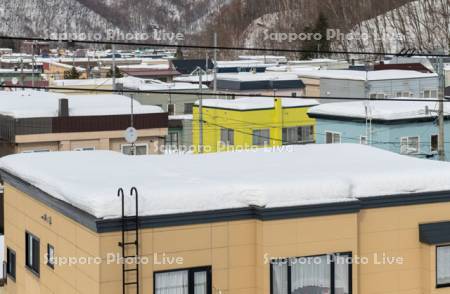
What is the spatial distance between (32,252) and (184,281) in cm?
293

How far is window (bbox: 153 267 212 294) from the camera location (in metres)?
12.5

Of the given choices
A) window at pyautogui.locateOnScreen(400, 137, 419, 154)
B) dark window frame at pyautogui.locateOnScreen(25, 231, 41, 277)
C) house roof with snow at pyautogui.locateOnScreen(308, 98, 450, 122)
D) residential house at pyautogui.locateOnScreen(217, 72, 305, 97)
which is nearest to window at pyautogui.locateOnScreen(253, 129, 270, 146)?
house roof with snow at pyautogui.locateOnScreen(308, 98, 450, 122)

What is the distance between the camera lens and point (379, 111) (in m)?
32.8

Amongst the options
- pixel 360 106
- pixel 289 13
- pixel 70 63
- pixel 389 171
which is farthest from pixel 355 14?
pixel 389 171

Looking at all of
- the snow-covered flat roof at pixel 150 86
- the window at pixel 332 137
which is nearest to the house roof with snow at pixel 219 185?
the window at pixel 332 137

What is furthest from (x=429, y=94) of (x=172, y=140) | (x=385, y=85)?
(x=172, y=140)

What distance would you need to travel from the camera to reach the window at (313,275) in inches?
515

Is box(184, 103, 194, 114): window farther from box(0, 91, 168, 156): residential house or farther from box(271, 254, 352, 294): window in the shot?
box(271, 254, 352, 294): window

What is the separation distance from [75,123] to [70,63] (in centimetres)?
5820

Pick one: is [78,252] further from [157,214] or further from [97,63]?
[97,63]

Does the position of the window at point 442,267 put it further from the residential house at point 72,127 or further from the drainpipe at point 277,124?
the drainpipe at point 277,124

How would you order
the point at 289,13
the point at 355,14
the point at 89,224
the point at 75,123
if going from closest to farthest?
the point at 89,224 < the point at 75,123 < the point at 355,14 < the point at 289,13

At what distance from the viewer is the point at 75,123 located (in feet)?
105

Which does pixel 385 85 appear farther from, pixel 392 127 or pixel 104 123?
pixel 104 123
